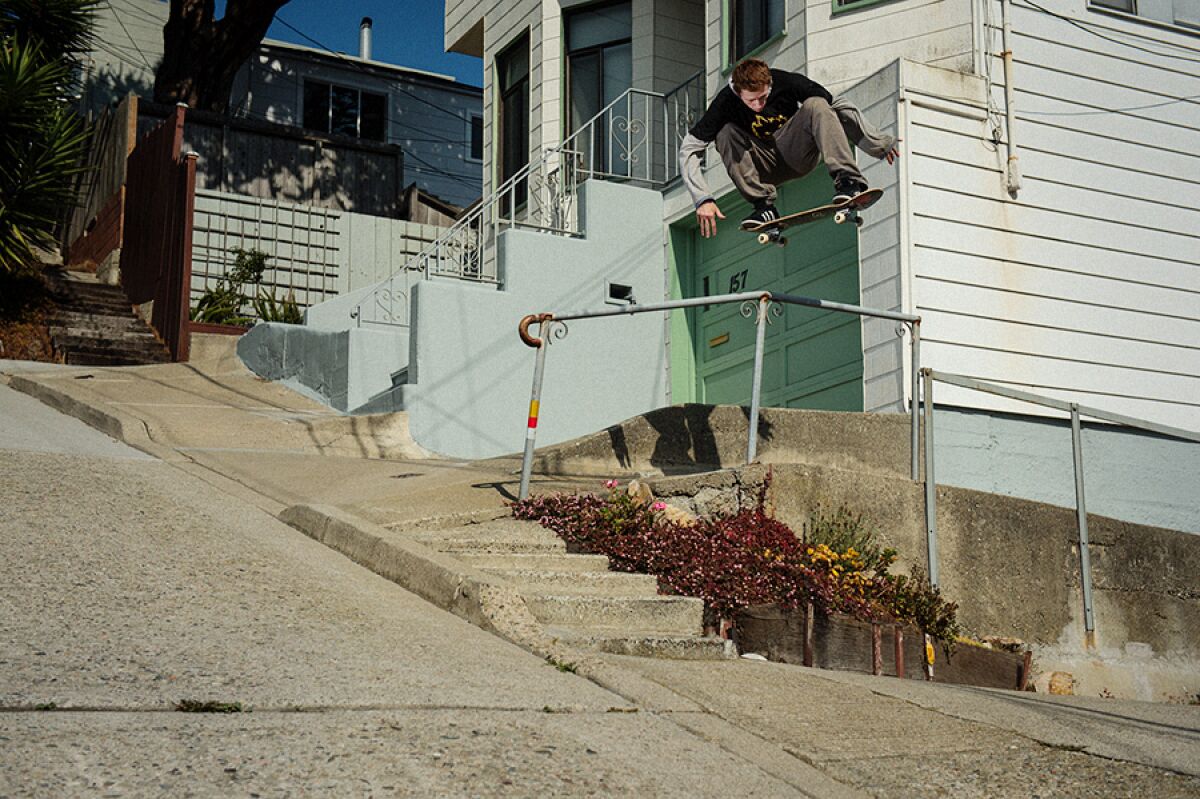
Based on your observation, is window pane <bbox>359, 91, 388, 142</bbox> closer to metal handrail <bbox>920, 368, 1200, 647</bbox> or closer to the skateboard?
the skateboard

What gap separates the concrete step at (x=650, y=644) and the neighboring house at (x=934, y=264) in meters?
3.65

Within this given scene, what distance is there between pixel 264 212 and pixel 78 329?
4.14 meters

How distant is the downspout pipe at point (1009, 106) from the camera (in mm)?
11312

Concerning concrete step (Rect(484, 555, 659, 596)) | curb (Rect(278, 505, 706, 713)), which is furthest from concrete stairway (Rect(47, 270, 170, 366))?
concrete step (Rect(484, 555, 659, 596))

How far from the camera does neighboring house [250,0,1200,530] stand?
1073 cm

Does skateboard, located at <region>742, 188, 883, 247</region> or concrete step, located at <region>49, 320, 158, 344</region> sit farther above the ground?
concrete step, located at <region>49, 320, 158, 344</region>

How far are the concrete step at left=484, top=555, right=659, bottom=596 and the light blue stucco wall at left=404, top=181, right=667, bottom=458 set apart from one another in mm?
5956

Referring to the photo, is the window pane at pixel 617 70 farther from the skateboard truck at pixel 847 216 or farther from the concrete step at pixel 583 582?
the concrete step at pixel 583 582

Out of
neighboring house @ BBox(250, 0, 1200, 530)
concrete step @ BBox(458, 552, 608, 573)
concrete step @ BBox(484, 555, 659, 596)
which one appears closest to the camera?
concrete step @ BBox(484, 555, 659, 596)

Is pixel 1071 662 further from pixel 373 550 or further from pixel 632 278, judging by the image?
pixel 632 278

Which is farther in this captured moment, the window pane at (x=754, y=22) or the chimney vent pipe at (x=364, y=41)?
the chimney vent pipe at (x=364, y=41)

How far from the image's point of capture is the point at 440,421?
12680 millimetres

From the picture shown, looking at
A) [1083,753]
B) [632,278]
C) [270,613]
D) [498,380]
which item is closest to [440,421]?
[498,380]

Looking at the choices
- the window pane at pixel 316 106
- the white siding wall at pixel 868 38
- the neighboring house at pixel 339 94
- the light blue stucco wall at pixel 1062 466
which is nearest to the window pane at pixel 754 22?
the white siding wall at pixel 868 38
